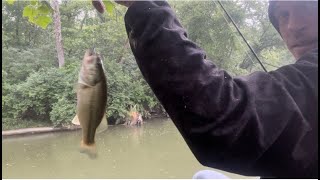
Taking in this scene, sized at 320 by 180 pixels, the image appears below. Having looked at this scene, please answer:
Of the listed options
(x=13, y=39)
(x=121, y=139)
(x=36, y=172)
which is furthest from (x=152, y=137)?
(x=13, y=39)

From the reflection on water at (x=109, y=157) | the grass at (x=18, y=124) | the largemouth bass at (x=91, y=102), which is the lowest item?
the grass at (x=18, y=124)

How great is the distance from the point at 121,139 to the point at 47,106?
2062 millimetres

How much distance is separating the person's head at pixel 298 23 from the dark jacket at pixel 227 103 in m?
0.17

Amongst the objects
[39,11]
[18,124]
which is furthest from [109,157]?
[39,11]

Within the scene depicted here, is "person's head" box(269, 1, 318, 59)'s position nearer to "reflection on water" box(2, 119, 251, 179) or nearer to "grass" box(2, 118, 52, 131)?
"reflection on water" box(2, 119, 251, 179)

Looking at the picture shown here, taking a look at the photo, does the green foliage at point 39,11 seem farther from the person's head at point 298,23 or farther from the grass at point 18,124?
the grass at point 18,124

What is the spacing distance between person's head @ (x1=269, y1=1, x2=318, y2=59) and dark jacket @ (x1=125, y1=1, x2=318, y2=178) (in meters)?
0.17

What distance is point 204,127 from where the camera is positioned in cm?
70

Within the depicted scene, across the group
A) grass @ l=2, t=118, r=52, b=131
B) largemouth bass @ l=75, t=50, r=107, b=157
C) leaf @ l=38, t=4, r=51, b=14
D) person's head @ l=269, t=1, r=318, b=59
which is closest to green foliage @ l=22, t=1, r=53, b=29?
leaf @ l=38, t=4, r=51, b=14

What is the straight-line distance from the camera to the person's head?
924mm

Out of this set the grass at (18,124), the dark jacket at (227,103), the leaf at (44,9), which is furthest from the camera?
the grass at (18,124)

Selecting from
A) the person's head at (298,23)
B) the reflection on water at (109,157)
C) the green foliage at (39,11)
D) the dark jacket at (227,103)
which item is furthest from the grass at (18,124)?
the dark jacket at (227,103)

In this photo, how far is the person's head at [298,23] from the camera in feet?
3.03

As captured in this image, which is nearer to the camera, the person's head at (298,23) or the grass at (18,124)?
the person's head at (298,23)
